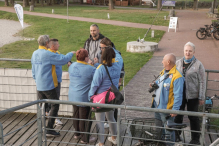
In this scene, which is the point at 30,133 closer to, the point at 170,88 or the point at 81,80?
the point at 81,80

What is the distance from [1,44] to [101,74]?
52.7ft

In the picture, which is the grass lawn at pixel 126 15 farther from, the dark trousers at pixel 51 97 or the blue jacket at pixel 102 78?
the blue jacket at pixel 102 78

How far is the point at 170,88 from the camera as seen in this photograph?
4.64 m

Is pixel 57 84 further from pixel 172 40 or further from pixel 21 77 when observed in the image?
pixel 172 40

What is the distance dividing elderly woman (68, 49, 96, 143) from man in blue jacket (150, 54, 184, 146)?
1.21 m

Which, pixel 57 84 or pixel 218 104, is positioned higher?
pixel 57 84

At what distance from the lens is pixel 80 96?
5141 millimetres

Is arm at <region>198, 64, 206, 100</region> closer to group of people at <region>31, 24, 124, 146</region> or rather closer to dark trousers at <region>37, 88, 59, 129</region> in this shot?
group of people at <region>31, 24, 124, 146</region>

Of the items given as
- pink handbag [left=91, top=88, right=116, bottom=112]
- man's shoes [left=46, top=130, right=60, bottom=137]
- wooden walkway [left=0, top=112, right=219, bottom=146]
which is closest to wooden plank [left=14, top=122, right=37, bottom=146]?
wooden walkway [left=0, top=112, right=219, bottom=146]

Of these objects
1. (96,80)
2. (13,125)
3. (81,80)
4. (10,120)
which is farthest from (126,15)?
(96,80)

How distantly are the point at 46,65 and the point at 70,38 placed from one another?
14965 mm

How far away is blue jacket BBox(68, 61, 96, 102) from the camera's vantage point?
5.04m

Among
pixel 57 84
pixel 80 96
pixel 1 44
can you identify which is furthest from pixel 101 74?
pixel 1 44

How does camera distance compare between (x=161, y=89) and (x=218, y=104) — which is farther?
(x=218, y=104)
